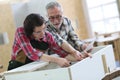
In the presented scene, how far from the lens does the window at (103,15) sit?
6191mm

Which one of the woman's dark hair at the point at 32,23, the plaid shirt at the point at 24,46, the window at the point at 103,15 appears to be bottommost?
the window at the point at 103,15

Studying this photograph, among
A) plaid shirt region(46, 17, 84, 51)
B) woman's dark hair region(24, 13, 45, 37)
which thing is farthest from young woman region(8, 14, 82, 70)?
plaid shirt region(46, 17, 84, 51)

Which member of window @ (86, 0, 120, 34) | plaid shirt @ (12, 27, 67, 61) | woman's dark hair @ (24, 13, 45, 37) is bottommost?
window @ (86, 0, 120, 34)

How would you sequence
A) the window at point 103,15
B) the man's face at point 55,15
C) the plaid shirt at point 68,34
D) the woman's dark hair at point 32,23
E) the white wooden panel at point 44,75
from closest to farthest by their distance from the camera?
the white wooden panel at point 44,75 → the woman's dark hair at point 32,23 → the man's face at point 55,15 → the plaid shirt at point 68,34 → the window at point 103,15

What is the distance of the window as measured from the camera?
6191 mm

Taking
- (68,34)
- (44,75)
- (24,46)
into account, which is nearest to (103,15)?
(68,34)

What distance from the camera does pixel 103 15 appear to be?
6398 mm

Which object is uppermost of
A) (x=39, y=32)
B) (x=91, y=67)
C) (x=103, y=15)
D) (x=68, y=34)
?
(x=39, y=32)

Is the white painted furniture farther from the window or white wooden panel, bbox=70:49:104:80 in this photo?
the window

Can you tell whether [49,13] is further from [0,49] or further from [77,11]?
[77,11]

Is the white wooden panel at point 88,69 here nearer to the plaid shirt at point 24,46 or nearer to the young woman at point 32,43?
the young woman at point 32,43

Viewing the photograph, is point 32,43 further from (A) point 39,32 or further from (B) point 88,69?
(B) point 88,69

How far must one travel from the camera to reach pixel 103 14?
252 inches

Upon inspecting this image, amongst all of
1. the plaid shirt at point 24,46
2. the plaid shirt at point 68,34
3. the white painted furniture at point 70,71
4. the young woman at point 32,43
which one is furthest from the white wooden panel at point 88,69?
the plaid shirt at point 68,34
